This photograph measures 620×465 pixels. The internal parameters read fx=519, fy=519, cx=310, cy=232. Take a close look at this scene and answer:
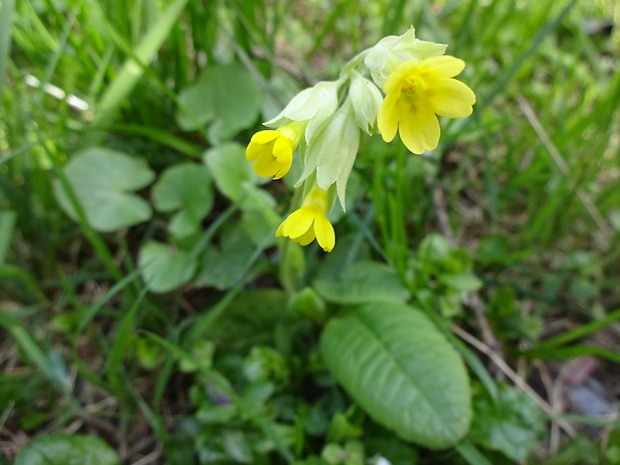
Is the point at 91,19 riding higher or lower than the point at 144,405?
higher

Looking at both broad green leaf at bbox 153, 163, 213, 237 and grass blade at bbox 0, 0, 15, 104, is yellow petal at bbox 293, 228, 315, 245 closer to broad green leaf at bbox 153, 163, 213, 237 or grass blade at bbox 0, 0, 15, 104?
broad green leaf at bbox 153, 163, 213, 237

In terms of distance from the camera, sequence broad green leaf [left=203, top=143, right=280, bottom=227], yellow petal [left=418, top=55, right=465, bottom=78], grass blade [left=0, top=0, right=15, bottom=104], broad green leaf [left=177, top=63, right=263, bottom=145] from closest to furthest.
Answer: yellow petal [left=418, top=55, right=465, bottom=78] < grass blade [left=0, top=0, right=15, bottom=104] < broad green leaf [left=203, top=143, right=280, bottom=227] < broad green leaf [left=177, top=63, right=263, bottom=145]

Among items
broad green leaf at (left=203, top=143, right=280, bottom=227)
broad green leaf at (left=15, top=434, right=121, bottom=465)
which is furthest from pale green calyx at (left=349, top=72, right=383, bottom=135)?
broad green leaf at (left=15, top=434, right=121, bottom=465)

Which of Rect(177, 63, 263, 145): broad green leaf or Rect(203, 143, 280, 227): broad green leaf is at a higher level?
Rect(177, 63, 263, 145): broad green leaf

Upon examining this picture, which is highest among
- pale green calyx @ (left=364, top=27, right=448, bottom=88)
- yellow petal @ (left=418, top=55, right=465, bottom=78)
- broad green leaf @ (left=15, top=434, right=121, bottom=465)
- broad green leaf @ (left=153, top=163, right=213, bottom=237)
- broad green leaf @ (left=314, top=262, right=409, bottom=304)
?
pale green calyx @ (left=364, top=27, right=448, bottom=88)

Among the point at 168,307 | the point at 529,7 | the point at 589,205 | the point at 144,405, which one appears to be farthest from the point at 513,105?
the point at 144,405

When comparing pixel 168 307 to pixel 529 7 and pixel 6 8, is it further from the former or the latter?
pixel 529 7
